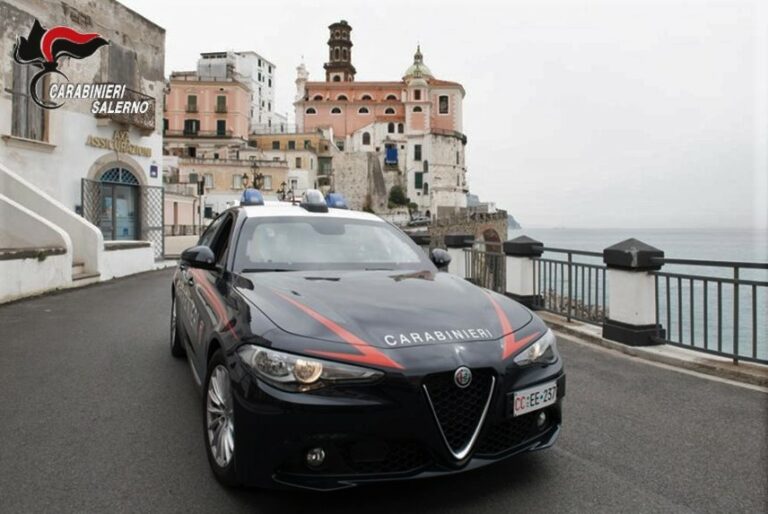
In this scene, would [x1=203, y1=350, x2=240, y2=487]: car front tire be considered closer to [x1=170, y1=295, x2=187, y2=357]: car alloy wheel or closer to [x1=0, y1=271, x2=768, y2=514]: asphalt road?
[x1=0, y1=271, x2=768, y2=514]: asphalt road

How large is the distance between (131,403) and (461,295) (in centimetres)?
302

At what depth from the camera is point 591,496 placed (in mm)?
3002

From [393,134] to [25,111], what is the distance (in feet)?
233

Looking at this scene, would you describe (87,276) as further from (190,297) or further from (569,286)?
(569,286)

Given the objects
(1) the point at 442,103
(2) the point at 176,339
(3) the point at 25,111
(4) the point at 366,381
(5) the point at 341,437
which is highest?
(1) the point at 442,103

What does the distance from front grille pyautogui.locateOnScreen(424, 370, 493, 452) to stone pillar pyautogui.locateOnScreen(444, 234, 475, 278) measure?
865 cm

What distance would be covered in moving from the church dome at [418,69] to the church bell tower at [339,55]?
1083 centimetres

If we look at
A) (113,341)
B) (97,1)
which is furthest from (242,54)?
(113,341)

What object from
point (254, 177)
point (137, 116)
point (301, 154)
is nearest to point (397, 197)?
point (301, 154)

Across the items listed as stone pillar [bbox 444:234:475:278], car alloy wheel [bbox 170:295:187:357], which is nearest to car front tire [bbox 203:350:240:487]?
car alloy wheel [bbox 170:295:187:357]

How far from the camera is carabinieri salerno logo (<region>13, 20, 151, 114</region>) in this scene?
16.2 metres

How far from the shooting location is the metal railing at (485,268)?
33.8ft

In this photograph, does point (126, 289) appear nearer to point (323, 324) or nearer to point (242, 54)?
point (323, 324)

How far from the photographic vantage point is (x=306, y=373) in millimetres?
2541
